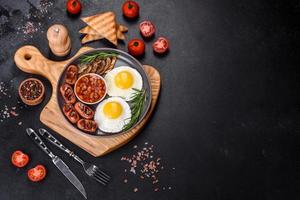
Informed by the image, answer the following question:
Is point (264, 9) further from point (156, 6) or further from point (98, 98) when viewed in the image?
point (98, 98)

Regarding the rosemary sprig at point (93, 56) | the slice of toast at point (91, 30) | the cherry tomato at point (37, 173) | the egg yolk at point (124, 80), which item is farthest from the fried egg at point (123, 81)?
the cherry tomato at point (37, 173)

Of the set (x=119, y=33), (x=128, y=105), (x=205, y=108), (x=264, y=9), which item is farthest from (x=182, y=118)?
(x=264, y=9)

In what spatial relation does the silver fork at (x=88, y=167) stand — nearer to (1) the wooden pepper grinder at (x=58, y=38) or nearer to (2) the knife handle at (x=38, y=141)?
(2) the knife handle at (x=38, y=141)

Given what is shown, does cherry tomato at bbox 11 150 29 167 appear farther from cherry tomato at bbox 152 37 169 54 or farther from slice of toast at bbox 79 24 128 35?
cherry tomato at bbox 152 37 169 54

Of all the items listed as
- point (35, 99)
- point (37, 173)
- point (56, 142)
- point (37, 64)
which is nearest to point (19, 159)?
point (37, 173)

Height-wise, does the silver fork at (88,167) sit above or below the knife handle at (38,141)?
below
